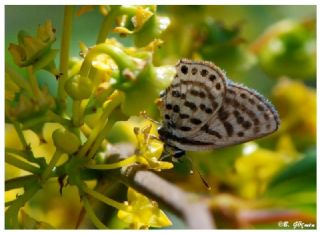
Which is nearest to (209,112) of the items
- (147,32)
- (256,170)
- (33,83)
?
(147,32)

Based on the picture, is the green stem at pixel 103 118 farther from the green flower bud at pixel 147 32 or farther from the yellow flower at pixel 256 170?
the yellow flower at pixel 256 170

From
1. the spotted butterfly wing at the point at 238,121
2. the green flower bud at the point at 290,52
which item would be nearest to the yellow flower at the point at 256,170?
the green flower bud at the point at 290,52

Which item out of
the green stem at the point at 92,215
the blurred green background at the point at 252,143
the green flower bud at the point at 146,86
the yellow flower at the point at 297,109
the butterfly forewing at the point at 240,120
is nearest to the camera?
the green flower bud at the point at 146,86

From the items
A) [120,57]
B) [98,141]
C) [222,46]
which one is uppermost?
[222,46]

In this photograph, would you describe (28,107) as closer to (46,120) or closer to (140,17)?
(46,120)

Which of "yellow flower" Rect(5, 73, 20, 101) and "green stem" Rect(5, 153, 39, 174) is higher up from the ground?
"yellow flower" Rect(5, 73, 20, 101)

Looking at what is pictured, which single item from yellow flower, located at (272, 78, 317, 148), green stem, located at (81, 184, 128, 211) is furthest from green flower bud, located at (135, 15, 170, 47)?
yellow flower, located at (272, 78, 317, 148)

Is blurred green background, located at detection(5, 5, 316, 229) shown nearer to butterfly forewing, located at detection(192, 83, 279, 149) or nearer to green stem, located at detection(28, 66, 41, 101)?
butterfly forewing, located at detection(192, 83, 279, 149)
